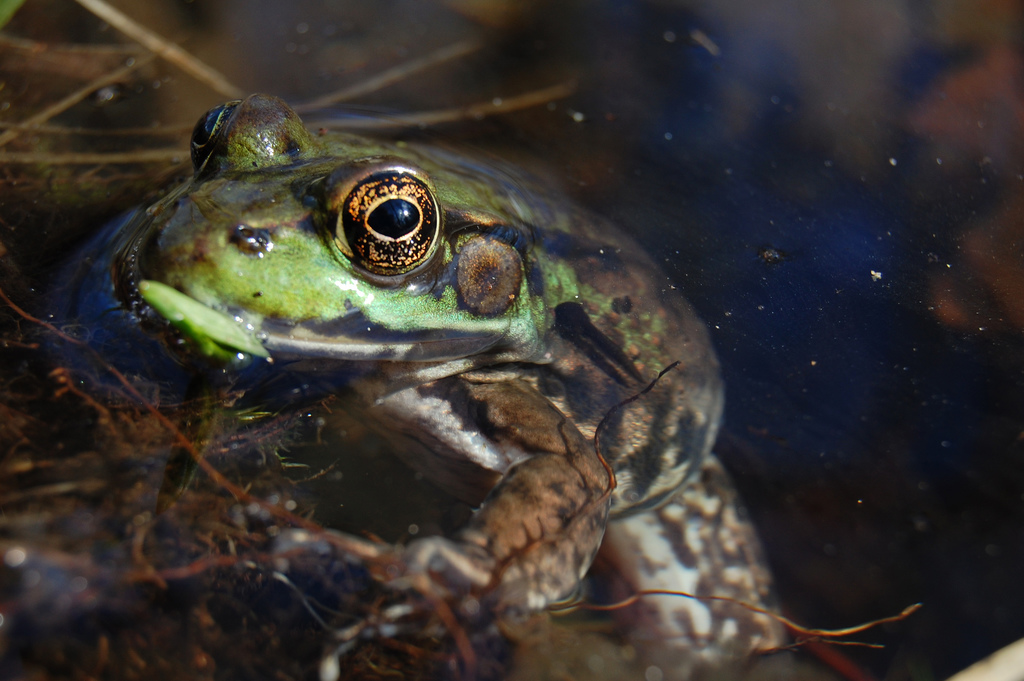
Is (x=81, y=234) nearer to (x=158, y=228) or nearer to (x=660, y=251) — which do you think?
(x=158, y=228)

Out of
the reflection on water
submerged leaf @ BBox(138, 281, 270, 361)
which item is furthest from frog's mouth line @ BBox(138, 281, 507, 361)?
the reflection on water

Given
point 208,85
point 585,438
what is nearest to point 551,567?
point 585,438

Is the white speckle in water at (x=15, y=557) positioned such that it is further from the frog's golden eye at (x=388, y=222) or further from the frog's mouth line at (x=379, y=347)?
the frog's golden eye at (x=388, y=222)

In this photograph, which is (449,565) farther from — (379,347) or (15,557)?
(15,557)

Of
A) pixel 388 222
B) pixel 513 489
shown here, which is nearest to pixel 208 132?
pixel 388 222

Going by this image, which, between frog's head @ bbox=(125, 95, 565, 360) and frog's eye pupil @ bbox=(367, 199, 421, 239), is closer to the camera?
frog's head @ bbox=(125, 95, 565, 360)

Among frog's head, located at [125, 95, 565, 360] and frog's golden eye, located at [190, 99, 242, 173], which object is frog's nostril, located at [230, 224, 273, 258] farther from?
frog's golden eye, located at [190, 99, 242, 173]
